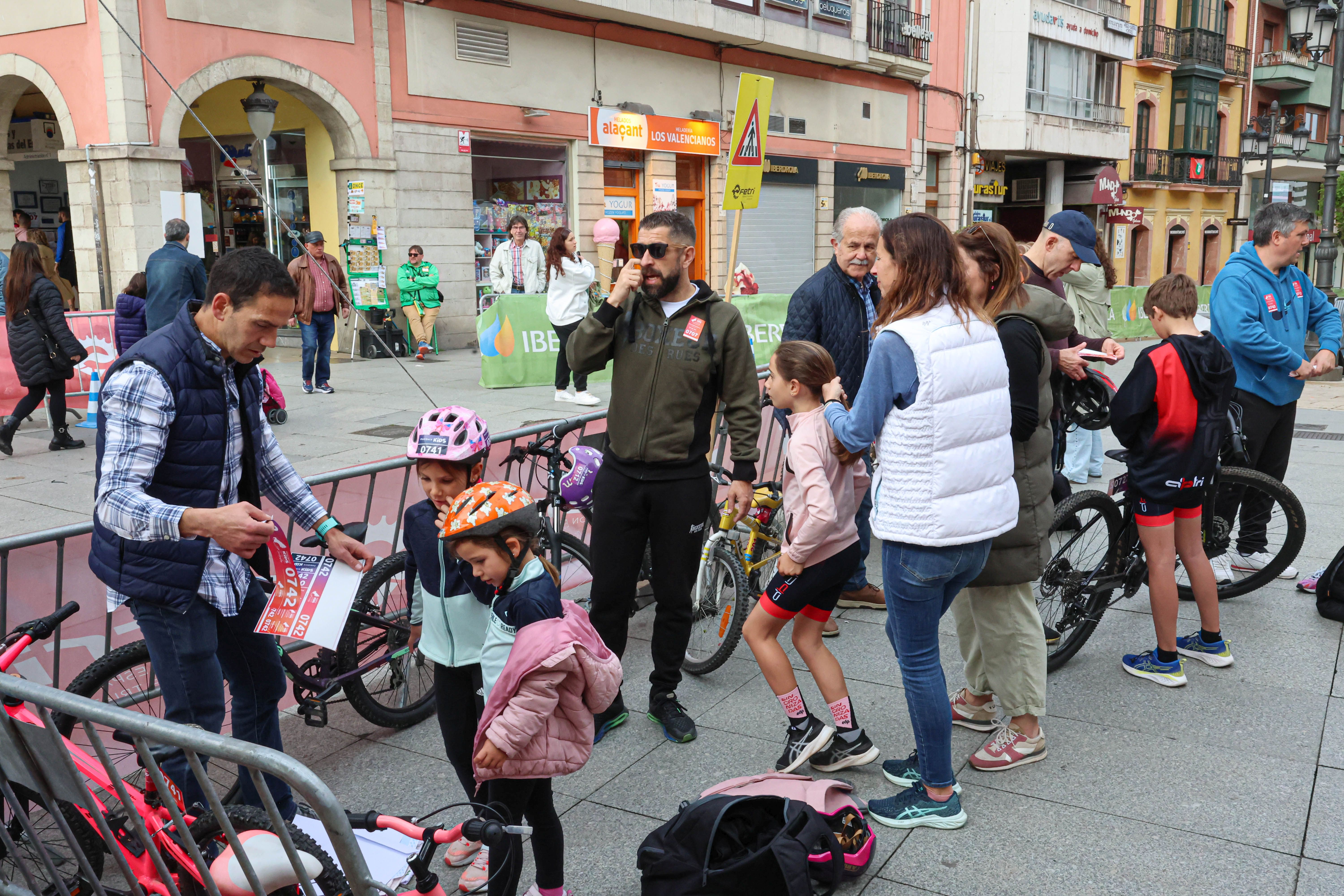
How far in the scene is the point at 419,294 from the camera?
16.9m

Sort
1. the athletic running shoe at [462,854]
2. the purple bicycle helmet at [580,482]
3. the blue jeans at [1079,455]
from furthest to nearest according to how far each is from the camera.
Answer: the blue jeans at [1079,455] < the purple bicycle helmet at [580,482] < the athletic running shoe at [462,854]

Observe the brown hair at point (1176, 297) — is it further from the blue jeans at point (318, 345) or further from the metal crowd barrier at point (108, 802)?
the blue jeans at point (318, 345)

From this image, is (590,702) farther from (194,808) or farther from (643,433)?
(643,433)

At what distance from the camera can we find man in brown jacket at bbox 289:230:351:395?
12539 millimetres

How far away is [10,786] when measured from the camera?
2695mm

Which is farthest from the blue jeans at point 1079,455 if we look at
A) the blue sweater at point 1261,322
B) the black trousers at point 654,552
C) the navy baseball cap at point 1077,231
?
the black trousers at point 654,552

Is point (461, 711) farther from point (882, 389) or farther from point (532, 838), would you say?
point (882, 389)

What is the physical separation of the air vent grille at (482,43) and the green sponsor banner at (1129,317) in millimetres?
13640

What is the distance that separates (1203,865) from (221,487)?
3.21 meters

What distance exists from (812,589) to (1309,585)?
369cm

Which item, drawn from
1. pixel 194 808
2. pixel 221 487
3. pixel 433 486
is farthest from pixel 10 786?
pixel 433 486

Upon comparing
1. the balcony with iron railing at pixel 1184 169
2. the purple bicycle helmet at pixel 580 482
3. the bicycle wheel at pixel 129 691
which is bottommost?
the bicycle wheel at pixel 129 691

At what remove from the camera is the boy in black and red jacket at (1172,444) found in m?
4.69

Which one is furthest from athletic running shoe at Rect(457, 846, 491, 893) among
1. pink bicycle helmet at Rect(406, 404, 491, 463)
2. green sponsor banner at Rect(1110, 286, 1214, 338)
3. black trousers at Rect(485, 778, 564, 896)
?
green sponsor banner at Rect(1110, 286, 1214, 338)
